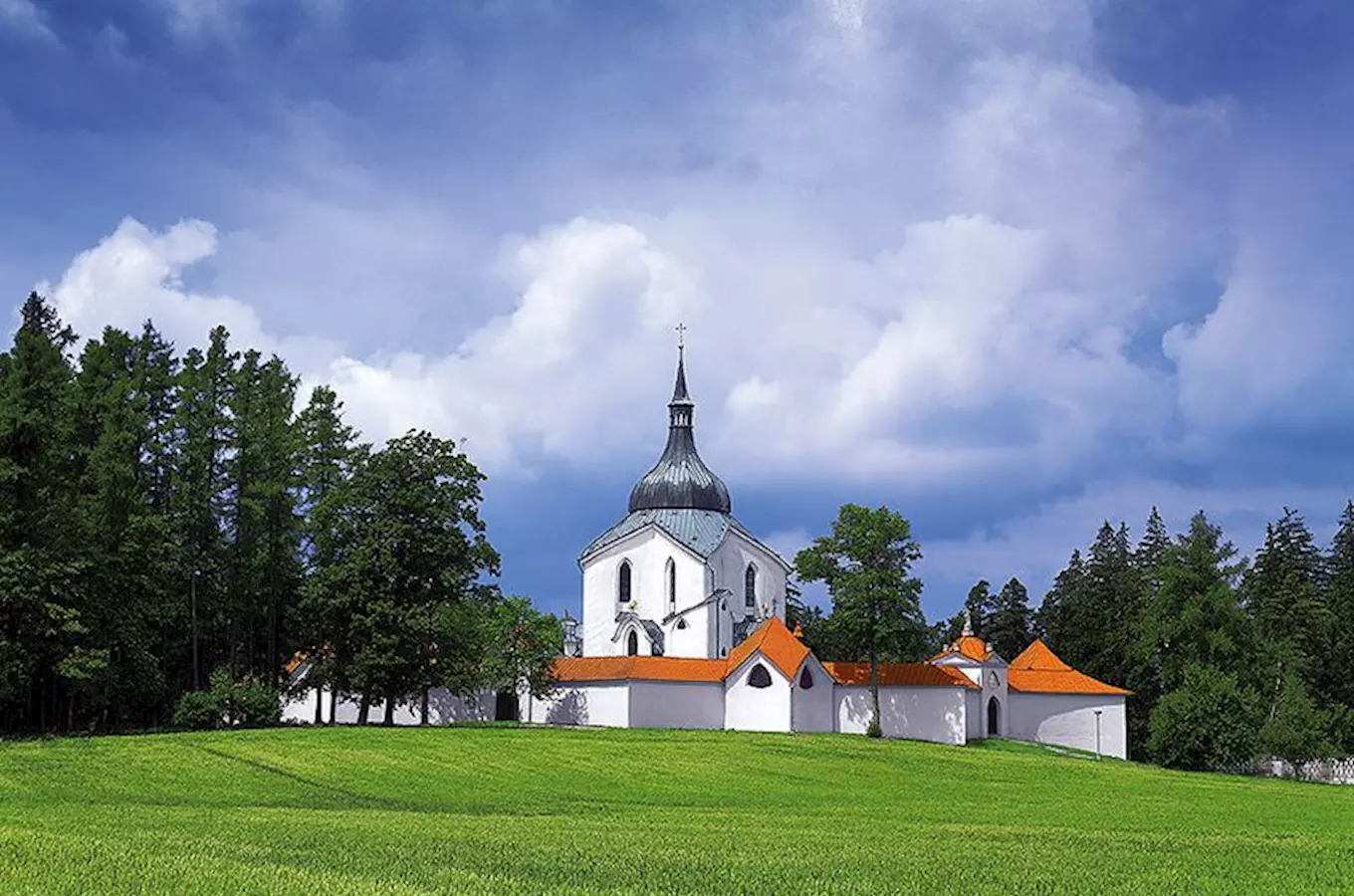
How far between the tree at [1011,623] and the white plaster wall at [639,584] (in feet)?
125

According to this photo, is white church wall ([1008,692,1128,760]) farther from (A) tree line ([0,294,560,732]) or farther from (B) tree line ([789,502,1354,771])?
(A) tree line ([0,294,560,732])

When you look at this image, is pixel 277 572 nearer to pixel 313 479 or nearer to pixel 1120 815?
pixel 313 479

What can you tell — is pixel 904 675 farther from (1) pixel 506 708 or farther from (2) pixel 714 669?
(1) pixel 506 708

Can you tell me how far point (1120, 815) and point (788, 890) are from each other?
885 inches

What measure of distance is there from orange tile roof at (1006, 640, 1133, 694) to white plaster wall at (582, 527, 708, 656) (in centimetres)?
1902

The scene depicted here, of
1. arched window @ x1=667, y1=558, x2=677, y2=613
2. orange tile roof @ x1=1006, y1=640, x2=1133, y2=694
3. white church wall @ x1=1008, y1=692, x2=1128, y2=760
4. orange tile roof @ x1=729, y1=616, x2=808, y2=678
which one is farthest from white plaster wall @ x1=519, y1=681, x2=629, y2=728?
white church wall @ x1=1008, y1=692, x2=1128, y2=760

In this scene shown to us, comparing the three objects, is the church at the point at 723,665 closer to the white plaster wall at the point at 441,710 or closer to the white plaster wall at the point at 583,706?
the white plaster wall at the point at 583,706

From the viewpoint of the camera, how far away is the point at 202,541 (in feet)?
213

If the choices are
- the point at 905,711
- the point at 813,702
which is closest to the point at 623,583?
the point at 813,702

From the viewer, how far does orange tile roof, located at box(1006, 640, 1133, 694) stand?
8638cm

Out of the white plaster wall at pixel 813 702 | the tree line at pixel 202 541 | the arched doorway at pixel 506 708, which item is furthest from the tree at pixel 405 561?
the white plaster wall at pixel 813 702

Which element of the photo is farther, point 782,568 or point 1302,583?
point 1302,583

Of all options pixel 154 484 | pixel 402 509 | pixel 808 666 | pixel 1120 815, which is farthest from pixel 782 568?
pixel 1120 815

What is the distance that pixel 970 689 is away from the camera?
81500 mm
